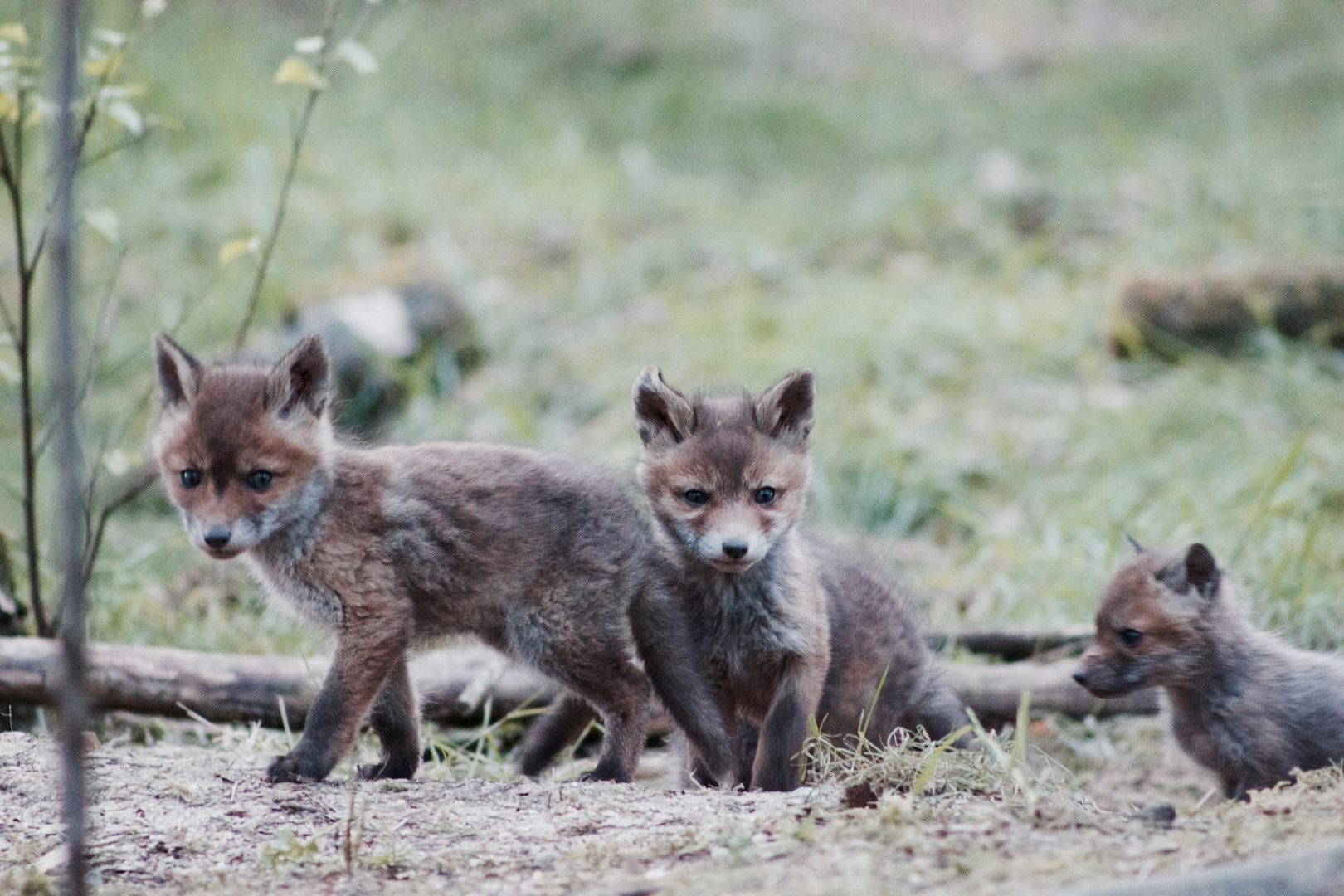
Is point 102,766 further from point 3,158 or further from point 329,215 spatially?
point 329,215

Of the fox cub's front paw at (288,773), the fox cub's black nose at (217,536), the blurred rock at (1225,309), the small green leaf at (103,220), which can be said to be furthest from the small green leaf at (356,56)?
the blurred rock at (1225,309)

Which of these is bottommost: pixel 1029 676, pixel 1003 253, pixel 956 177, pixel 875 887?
pixel 1029 676

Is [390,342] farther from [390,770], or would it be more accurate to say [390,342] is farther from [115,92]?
[390,770]

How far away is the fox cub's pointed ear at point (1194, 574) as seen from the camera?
4551 mm

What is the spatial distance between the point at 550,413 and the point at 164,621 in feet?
11.9

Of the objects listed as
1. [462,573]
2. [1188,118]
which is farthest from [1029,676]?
[1188,118]

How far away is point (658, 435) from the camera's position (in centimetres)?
471

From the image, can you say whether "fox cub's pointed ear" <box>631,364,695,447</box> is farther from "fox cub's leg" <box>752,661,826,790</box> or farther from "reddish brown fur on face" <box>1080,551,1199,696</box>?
"reddish brown fur on face" <box>1080,551,1199,696</box>

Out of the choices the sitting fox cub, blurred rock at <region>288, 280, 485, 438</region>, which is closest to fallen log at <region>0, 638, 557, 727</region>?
the sitting fox cub

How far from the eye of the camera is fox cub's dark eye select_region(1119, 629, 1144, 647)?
15.1 feet

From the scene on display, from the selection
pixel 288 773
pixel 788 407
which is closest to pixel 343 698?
pixel 288 773

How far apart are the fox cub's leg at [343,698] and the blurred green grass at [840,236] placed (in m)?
0.88

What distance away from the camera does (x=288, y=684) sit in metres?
4.77

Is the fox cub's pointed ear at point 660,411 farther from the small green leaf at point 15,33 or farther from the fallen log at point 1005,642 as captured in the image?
the small green leaf at point 15,33
